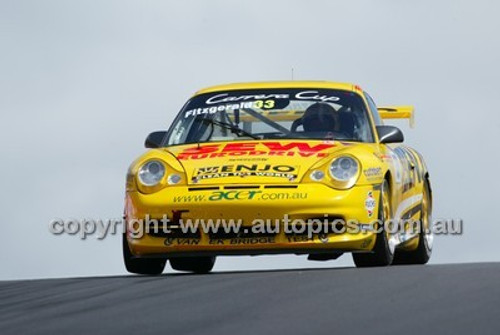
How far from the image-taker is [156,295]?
25.6ft

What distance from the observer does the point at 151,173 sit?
10312mm

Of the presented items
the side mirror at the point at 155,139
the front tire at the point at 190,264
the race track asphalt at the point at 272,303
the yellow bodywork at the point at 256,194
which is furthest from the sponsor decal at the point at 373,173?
the front tire at the point at 190,264

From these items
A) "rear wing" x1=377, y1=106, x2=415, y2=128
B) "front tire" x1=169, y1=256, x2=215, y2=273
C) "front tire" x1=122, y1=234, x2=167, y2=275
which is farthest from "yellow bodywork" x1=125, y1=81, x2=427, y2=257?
"rear wing" x1=377, y1=106, x2=415, y2=128

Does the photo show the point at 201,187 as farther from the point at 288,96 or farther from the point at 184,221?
the point at 288,96

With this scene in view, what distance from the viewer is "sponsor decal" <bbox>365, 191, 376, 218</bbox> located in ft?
33.1

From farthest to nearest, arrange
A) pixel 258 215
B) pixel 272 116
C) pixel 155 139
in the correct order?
pixel 272 116 → pixel 155 139 → pixel 258 215

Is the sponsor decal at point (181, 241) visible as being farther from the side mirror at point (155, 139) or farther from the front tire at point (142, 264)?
the side mirror at point (155, 139)

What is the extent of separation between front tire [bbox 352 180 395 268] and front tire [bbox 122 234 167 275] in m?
1.45

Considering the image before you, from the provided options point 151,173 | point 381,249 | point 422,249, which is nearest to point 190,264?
point 422,249

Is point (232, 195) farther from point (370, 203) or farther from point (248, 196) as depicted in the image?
point (370, 203)

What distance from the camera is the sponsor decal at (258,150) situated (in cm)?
1033

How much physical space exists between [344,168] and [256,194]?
0.67m

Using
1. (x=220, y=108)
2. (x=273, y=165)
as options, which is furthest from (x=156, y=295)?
(x=220, y=108)

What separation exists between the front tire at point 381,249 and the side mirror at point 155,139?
1.89 m
